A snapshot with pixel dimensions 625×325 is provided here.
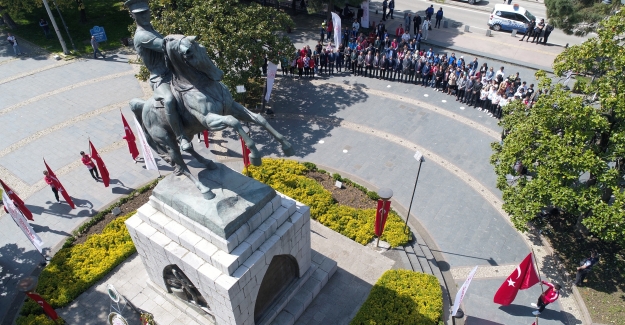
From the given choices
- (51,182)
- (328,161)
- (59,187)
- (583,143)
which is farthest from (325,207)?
(51,182)

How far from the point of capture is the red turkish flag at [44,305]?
Answer: 1486cm

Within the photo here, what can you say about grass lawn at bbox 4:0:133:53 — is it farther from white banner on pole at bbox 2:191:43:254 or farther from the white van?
the white van

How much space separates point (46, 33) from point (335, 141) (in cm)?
2808

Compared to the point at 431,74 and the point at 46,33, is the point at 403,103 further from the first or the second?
the point at 46,33

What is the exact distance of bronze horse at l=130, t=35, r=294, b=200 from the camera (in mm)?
10914

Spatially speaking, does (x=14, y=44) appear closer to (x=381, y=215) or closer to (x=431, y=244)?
(x=381, y=215)

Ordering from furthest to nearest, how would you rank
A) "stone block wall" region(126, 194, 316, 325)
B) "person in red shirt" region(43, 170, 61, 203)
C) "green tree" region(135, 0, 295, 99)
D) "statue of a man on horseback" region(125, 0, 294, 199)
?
"green tree" region(135, 0, 295, 99)
"person in red shirt" region(43, 170, 61, 203)
"stone block wall" region(126, 194, 316, 325)
"statue of a man on horseback" region(125, 0, 294, 199)

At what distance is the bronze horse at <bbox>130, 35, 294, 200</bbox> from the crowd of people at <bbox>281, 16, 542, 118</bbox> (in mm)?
13628

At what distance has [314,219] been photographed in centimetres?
1955

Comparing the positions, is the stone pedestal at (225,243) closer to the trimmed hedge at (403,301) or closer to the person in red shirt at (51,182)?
the trimmed hedge at (403,301)

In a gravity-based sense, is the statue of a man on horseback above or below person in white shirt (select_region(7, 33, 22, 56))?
above

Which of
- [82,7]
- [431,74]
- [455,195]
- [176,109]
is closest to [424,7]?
[431,74]

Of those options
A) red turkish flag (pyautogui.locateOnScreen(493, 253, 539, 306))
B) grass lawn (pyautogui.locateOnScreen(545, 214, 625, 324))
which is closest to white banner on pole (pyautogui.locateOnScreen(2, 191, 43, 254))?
red turkish flag (pyautogui.locateOnScreen(493, 253, 539, 306))

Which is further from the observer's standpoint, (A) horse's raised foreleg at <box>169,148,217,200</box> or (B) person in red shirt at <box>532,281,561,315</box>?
(B) person in red shirt at <box>532,281,561,315</box>
